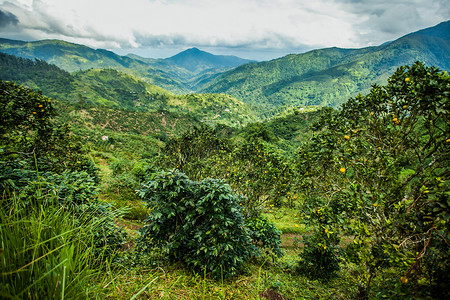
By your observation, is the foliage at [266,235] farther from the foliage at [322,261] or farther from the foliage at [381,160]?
the foliage at [381,160]

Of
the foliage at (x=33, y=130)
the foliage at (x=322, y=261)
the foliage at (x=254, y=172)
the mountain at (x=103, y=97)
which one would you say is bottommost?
the foliage at (x=322, y=261)

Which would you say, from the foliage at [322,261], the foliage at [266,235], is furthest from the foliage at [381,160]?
the foliage at [266,235]

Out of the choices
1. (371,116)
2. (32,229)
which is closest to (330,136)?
(371,116)

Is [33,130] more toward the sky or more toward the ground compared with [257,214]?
more toward the sky

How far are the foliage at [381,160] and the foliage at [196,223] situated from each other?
6.43 ft

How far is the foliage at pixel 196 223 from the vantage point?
3432mm

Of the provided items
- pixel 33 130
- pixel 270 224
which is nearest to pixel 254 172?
pixel 270 224

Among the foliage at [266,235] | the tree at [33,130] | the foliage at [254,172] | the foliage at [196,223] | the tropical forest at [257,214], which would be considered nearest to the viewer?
the tropical forest at [257,214]

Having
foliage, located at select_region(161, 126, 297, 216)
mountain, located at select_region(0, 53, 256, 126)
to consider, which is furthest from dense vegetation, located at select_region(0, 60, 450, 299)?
mountain, located at select_region(0, 53, 256, 126)

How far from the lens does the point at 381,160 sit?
396 cm

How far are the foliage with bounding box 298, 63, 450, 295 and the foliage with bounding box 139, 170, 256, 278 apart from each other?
1.96 m

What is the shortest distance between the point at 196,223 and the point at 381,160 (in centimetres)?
401

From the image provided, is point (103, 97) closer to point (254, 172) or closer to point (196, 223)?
point (254, 172)

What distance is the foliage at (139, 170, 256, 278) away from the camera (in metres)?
3.43
